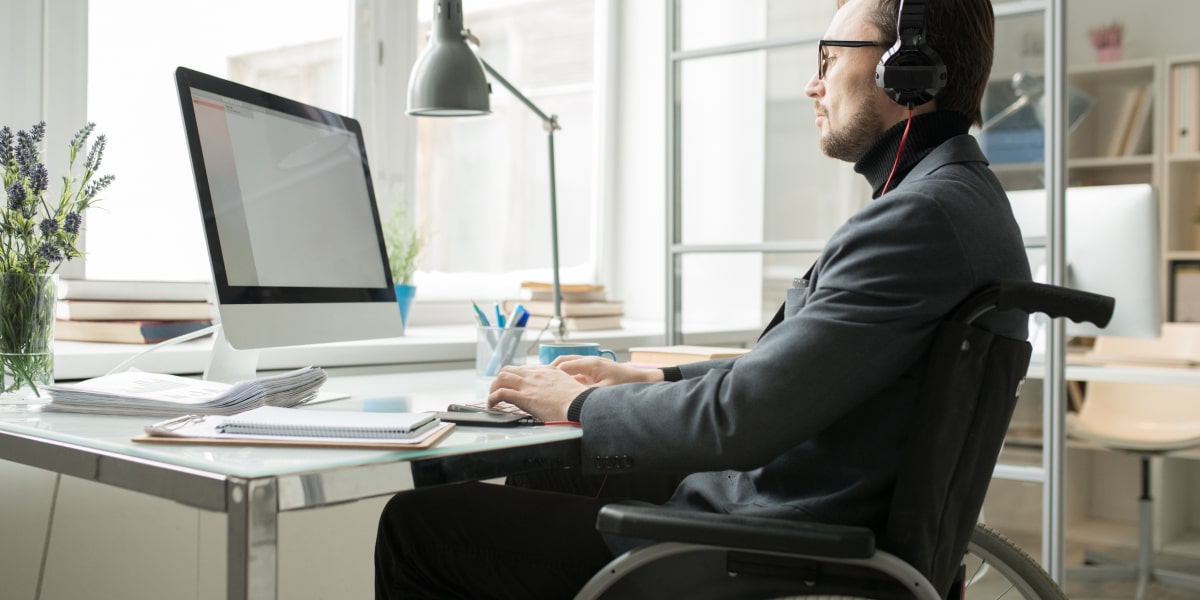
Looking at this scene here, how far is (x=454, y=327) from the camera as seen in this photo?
9.06ft

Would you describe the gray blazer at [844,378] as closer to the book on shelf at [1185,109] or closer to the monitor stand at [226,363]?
the monitor stand at [226,363]

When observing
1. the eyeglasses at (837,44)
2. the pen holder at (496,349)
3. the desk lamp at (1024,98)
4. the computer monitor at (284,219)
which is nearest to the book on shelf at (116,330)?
the computer monitor at (284,219)

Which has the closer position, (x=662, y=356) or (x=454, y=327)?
(x=662, y=356)

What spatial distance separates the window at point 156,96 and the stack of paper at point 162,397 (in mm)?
803

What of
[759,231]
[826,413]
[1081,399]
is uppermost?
[759,231]

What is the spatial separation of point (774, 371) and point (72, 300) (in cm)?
137

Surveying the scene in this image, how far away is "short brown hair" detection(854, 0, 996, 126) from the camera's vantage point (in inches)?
47.4

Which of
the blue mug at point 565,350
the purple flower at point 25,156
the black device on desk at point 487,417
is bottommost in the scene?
the black device on desk at point 487,417

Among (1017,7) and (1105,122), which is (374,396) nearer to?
(1017,7)

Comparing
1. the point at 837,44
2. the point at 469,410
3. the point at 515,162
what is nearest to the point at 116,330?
the point at 469,410

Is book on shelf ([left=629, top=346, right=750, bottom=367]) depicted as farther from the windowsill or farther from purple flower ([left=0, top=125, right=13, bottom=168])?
purple flower ([left=0, top=125, right=13, bottom=168])

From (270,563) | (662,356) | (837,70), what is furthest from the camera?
(662,356)

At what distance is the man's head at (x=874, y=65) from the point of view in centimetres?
121

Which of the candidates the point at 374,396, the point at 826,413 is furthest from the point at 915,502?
the point at 374,396
